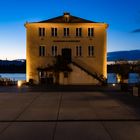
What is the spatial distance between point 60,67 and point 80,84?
402 centimetres

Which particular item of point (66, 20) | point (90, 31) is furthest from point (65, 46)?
point (90, 31)

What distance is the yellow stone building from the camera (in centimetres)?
5881

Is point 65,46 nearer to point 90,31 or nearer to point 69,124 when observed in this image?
point 90,31

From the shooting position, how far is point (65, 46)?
59.2 metres

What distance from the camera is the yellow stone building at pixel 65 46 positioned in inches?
2315

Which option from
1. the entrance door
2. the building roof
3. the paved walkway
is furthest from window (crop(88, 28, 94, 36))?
the paved walkway

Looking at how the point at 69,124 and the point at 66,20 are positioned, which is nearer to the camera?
the point at 69,124

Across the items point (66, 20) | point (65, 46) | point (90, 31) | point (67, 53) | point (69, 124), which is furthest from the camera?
point (66, 20)

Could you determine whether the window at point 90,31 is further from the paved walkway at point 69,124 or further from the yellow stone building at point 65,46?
the paved walkway at point 69,124

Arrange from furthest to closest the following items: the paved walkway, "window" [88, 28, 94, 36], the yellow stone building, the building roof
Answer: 1. the building roof
2. "window" [88, 28, 94, 36]
3. the yellow stone building
4. the paved walkway

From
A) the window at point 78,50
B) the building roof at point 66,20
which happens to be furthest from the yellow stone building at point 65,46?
the building roof at point 66,20

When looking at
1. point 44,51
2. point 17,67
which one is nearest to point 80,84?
point 44,51

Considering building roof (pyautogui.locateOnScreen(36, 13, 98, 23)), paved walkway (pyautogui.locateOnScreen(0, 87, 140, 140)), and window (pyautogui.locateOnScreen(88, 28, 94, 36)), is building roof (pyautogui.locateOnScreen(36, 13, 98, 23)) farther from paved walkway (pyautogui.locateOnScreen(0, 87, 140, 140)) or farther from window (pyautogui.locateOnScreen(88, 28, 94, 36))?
paved walkway (pyautogui.locateOnScreen(0, 87, 140, 140))

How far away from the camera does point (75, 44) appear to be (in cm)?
5912
